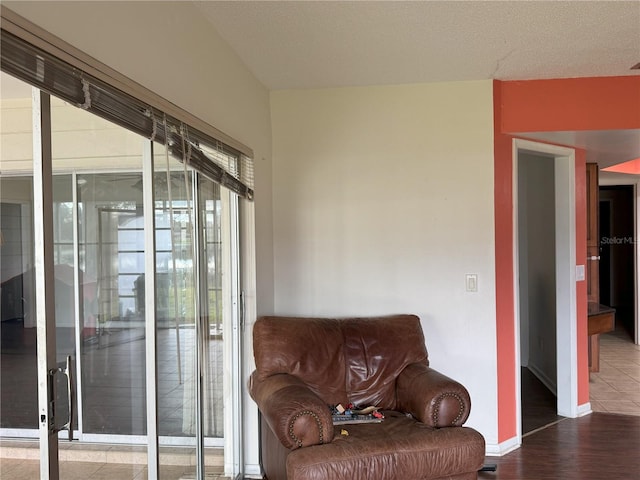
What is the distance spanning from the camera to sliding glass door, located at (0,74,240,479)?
1270mm

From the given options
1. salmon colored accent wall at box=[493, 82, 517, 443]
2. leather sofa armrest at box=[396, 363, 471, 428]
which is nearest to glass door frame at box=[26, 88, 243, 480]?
leather sofa armrest at box=[396, 363, 471, 428]

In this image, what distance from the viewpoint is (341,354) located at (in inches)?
104

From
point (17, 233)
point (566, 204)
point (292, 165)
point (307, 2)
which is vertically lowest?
point (17, 233)

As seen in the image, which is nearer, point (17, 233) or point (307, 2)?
point (17, 233)

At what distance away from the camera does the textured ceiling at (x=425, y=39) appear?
2.07m

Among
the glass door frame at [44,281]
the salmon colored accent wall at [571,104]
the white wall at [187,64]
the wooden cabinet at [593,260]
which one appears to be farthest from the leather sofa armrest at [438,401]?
the wooden cabinet at [593,260]

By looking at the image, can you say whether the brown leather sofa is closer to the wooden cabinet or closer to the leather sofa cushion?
the leather sofa cushion

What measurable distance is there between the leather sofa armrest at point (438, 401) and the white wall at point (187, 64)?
1.05 metres

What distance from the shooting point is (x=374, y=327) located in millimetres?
2752

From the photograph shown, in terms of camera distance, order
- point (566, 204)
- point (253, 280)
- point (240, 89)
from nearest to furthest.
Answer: point (240, 89) < point (253, 280) < point (566, 204)

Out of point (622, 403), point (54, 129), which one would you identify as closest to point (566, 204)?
point (622, 403)

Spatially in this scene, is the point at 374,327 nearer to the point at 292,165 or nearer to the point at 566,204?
the point at 292,165

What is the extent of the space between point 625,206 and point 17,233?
7609 millimetres

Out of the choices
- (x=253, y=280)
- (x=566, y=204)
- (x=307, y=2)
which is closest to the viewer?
(x=307, y=2)
